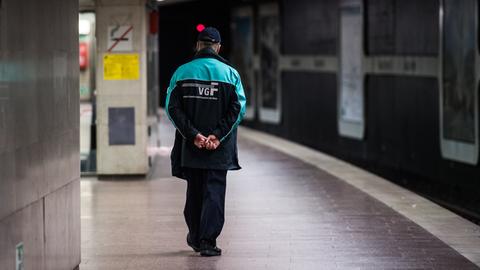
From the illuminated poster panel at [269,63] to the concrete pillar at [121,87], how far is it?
12220mm

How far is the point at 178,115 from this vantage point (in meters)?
7.73

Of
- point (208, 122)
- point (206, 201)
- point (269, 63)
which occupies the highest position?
point (269, 63)

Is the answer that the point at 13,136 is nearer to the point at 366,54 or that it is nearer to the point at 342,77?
the point at 366,54

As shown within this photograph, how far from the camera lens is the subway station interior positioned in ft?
19.8

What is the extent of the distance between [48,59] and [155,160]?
908 cm

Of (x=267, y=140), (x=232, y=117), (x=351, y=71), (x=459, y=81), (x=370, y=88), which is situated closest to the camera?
(x=232, y=117)

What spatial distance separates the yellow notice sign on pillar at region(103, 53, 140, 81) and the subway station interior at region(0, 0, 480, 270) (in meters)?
0.02

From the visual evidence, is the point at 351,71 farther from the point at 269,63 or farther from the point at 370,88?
the point at 269,63

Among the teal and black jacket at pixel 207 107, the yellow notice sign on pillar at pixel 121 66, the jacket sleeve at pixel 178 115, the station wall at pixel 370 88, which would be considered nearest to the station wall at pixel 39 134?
the jacket sleeve at pixel 178 115

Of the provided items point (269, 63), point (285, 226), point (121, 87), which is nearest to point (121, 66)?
point (121, 87)

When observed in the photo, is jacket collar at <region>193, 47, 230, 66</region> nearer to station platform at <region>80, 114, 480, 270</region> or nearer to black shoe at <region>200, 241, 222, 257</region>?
black shoe at <region>200, 241, 222, 257</region>

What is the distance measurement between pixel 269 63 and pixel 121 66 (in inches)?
515

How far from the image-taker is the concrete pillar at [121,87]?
13.0 m

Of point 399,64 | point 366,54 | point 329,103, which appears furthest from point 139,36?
point 329,103
